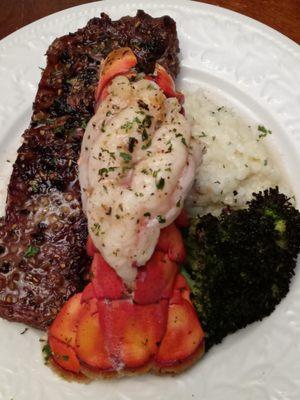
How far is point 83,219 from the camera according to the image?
3482mm

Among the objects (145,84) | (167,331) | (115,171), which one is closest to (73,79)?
(145,84)

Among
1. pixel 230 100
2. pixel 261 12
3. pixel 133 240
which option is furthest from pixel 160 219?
pixel 261 12

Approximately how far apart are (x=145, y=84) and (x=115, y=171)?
60 centimetres

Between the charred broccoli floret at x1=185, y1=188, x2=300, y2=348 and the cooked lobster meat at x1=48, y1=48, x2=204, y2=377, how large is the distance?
179mm

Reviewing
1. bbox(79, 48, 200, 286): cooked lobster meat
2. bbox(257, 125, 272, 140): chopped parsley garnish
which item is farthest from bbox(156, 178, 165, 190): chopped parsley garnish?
bbox(257, 125, 272, 140): chopped parsley garnish

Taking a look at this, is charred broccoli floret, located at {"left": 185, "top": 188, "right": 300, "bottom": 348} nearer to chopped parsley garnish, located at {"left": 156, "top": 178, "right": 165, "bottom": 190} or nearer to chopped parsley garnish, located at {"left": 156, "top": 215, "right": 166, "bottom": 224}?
chopped parsley garnish, located at {"left": 156, "top": 215, "right": 166, "bottom": 224}

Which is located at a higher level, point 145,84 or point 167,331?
point 145,84

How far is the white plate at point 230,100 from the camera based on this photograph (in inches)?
128

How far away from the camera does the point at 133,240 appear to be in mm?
2781

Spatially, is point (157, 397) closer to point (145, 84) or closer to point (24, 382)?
point (24, 382)

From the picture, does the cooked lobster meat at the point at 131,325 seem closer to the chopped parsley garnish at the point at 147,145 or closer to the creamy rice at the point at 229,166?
the chopped parsley garnish at the point at 147,145

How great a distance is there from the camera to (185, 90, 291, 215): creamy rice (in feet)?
12.5

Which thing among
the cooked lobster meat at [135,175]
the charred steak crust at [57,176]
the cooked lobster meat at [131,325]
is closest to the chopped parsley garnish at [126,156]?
the cooked lobster meat at [135,175]

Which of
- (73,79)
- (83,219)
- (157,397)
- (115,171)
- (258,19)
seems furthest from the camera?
(258,19)
